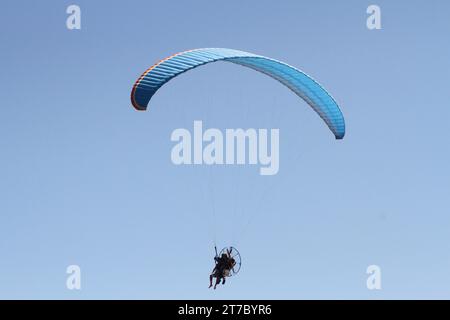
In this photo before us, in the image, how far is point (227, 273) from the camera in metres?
48.6

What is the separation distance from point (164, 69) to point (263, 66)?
5071mm

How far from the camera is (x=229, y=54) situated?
152 feet

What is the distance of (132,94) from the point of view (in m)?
45.9
